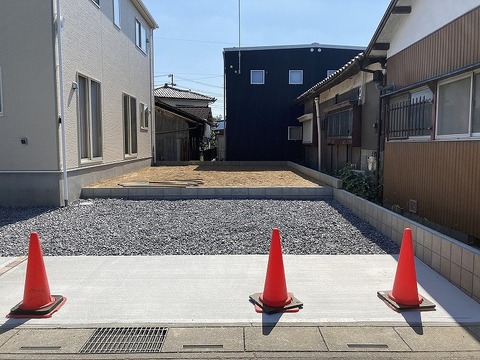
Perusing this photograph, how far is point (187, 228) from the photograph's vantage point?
638cm

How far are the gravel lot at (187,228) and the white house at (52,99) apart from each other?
0.62 metres

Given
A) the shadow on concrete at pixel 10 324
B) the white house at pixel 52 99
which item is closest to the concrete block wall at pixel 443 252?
the shadow on concrete at pixel 10 324

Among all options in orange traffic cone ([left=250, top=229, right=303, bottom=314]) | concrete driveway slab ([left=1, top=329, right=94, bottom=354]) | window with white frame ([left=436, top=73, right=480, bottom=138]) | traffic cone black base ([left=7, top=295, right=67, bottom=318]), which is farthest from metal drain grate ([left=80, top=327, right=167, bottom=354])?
window with white frame ([left=436, top=73, right=480, bottom=138])

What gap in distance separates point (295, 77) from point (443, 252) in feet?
53.6

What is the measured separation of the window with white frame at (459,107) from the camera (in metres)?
4.96

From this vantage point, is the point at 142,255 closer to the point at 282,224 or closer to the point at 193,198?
the point at 282,224

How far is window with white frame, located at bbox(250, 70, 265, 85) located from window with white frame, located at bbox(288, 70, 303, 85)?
132 centimetres

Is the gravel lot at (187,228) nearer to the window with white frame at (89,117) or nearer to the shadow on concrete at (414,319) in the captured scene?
the window with white frame at (89,117)

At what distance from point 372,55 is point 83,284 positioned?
22.7 feet

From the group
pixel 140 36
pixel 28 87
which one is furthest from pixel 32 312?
pixel 140 36

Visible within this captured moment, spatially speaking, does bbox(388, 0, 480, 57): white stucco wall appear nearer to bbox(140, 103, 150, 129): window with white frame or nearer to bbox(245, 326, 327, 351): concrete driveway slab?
bbox(245, 326, 327, 351): concrete driveway slab

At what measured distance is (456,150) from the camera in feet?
17.0

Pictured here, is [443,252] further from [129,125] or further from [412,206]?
[129,125]

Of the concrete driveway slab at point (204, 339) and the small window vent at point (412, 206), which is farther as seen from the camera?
the small window vent at point (412, 206)
